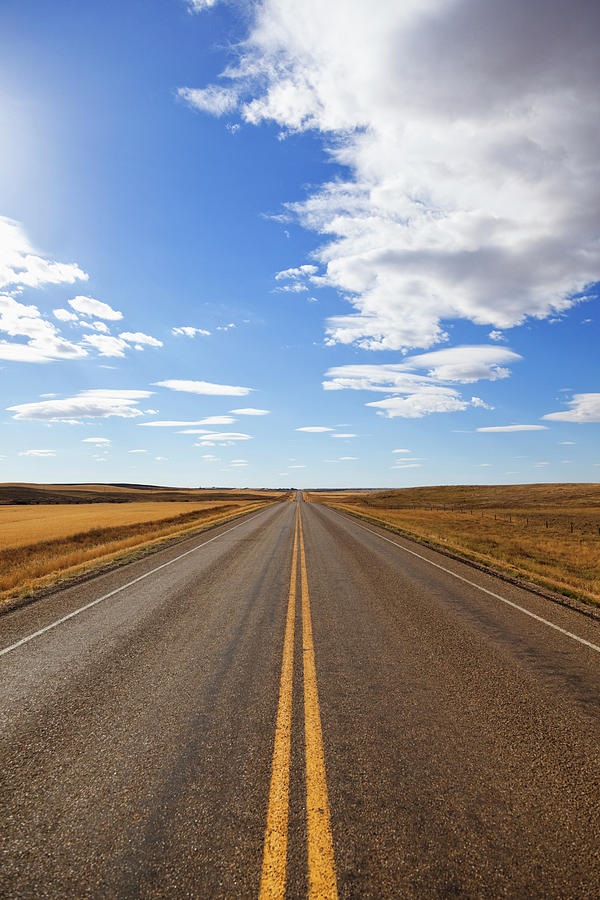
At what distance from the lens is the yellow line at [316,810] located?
2508 millimetres

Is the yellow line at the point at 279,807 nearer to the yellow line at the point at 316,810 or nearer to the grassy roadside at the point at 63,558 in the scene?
the yellow line at the point at 316,810

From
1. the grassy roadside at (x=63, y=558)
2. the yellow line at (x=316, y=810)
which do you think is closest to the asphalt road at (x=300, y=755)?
the yellow line at (x=316, y=810)

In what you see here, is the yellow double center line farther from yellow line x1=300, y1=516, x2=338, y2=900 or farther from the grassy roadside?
the grassy roadside

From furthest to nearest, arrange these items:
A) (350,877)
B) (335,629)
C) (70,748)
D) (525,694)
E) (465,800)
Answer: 1. (335,629)
2. (525,694)
3. (70,748)
4. (465,800)
5. (350,877)

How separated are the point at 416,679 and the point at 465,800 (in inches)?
85.1

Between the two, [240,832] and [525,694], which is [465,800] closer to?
[240,832]

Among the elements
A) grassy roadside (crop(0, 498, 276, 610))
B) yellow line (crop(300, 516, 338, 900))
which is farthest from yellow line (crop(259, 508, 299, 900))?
grassy roadside (crop(0, 498, 276, 610))

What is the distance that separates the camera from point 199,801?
3.24m

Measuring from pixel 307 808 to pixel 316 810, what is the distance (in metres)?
0.07

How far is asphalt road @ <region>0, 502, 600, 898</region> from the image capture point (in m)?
2.65

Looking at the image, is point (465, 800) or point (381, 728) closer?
point (465, 800)

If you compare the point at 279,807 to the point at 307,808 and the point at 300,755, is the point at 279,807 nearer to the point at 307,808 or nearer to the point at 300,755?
the point at 307,808

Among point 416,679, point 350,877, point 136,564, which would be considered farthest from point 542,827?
point 136,564

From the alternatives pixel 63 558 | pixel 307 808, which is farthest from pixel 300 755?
pixel 63 558
